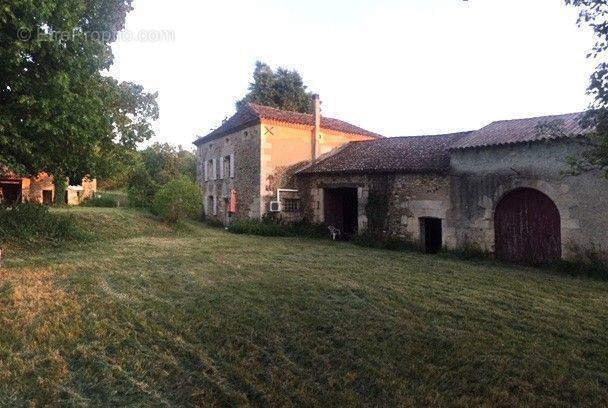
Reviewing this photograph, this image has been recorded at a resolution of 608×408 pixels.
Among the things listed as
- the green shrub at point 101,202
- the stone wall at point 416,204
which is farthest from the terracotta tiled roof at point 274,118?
the green shrub at point 101,202

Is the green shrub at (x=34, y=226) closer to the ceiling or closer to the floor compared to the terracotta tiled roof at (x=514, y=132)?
closer to the floor

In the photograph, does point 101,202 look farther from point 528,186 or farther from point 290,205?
point 528,186

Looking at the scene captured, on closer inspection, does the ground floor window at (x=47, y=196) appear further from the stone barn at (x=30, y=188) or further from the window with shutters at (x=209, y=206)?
the window with shutters at (x=209, y=206)

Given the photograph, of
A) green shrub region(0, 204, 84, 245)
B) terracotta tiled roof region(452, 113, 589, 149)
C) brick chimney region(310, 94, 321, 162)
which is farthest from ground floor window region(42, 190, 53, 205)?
terracotta tiled roof region(452, 113, 589, 149)

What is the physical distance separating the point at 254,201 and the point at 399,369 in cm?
1450

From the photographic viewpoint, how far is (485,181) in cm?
1173

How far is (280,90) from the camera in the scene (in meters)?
31.8

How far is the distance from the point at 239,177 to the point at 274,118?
3381 millimetres

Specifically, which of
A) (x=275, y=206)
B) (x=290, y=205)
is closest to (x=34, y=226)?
(x=275, y=206)

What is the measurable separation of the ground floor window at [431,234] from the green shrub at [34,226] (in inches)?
392

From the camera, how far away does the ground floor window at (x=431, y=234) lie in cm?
1368

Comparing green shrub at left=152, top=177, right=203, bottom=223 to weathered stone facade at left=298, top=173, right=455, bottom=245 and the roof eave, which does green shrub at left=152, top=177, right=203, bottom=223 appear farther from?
weathered stone facade at left=298, top=173, right=455, bottom=245

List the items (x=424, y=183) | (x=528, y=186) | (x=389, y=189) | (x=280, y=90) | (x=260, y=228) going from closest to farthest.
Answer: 1. (x=528, y=186)
2. (x=424, y=183)
3. (x=389, y=189)
4. (x=260, y=228)
5. (x=280, y=90)

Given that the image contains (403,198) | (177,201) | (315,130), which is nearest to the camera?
(403,198)
